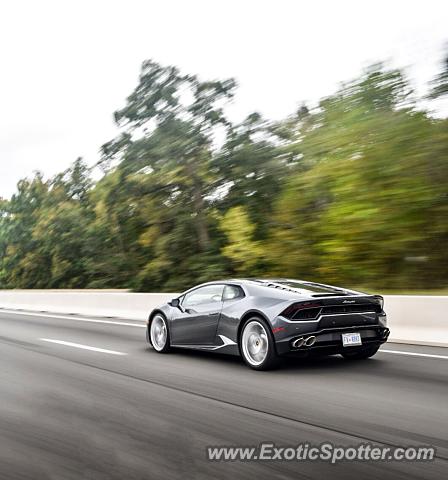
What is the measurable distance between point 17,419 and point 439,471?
12.1ft

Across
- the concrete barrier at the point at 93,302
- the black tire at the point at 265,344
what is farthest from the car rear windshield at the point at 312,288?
the concrete barrier at the point at 93,302

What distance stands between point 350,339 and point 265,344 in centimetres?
106

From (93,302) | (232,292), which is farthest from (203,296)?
(93,302)

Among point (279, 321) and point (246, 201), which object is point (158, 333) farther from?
point (246, 201)

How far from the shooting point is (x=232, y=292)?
812cm

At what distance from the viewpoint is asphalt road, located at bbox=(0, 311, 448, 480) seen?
380 centimetres

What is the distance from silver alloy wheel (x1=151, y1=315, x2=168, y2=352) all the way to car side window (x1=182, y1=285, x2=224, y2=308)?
24.9 inches

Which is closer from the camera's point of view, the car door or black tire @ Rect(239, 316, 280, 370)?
black tire @ Rect(239, 316, 280, 370)

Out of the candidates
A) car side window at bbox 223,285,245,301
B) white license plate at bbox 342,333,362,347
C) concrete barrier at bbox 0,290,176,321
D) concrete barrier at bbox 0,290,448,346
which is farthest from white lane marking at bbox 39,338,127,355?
white license plate at bbox 342,333,362,347

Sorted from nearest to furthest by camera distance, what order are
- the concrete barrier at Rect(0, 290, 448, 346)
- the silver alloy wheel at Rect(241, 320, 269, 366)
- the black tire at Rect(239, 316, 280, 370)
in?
the black tire at Rect(239, 316, 280, 370) → the silver alloy wheel at Rect(241, 320, 269, 366) → the concrete barrier at Rect(0, 290, 448, 346)

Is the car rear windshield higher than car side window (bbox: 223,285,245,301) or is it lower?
higher

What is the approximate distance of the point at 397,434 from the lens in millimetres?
4395

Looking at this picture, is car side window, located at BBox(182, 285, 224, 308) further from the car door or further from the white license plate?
the white license plate

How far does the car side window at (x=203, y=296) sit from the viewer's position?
27.6ft
